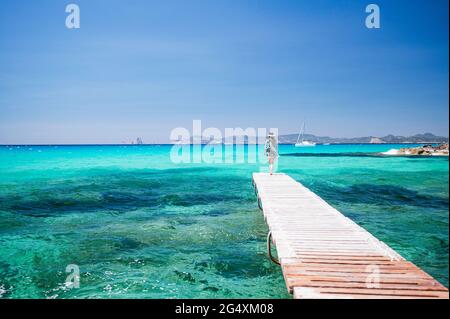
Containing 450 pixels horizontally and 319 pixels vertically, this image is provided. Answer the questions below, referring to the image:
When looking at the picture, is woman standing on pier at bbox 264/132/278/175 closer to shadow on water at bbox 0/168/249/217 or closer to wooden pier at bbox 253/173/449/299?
shadow on water at bbox 0/168/249/217

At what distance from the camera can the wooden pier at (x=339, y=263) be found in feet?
17.1

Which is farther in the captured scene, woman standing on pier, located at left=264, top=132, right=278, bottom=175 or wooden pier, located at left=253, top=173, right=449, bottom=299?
woman standing on pier, located at left=264, top=132, right=278, bottom=175

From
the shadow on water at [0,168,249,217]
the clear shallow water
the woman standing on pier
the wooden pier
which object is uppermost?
the woman standing on pier

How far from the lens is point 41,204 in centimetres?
1845

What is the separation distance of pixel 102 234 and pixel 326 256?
9.02 meters

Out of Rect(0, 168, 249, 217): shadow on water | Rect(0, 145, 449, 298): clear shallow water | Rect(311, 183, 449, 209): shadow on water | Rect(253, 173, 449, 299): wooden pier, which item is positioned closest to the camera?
Rect(253, 173, 449, 299): wooden pier

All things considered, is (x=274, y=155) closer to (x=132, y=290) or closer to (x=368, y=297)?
(x=132, y=290)

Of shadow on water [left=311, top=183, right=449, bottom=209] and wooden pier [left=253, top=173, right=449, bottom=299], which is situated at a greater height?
wooden pier [left=253, top=173, right=449, bottom=299]

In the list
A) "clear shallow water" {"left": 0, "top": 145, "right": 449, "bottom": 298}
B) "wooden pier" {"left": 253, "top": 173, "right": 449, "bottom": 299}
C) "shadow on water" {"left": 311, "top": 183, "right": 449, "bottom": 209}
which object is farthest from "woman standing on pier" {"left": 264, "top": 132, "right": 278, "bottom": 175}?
"wooden pier" {"left": 253, "top": 173, "right": 449, "bottom": 299}

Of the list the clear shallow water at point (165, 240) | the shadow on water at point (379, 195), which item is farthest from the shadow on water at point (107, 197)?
the shadow on water at point (379, 195)

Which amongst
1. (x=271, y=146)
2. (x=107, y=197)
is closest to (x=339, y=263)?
(x=271, y=146)

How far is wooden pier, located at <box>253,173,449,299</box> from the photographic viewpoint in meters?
5.21

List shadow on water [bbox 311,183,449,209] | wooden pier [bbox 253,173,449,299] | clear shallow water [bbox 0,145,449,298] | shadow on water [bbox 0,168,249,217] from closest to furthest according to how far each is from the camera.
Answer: wooden pier [bbox 253,173,449,299], clear shallow water [bbox 0,145,449,298], shadow on water [bbox 0,168,249,217], shadow on water [bbox 311,183,449,209]
